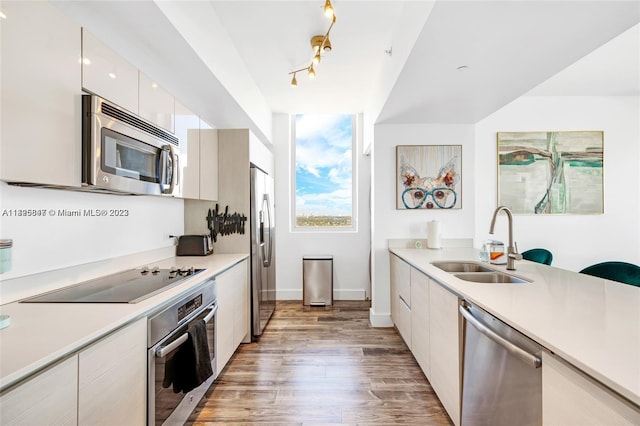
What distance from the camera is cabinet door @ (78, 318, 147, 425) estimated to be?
954 millimetres

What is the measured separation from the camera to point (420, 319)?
2162 mm

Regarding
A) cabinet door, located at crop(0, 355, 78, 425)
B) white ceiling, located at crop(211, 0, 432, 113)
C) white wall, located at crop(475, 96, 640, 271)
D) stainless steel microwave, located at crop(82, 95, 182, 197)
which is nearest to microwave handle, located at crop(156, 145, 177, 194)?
stainless steel microwave, located at crop(82, 95, 182, 197)

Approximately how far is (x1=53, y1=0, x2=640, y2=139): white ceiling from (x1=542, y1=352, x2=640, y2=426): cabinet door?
1482 millimetres

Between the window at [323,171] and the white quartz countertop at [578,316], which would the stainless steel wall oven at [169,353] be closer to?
the white quartz countertop at [578,316]

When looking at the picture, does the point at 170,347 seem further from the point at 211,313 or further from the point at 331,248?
the point at 331,248

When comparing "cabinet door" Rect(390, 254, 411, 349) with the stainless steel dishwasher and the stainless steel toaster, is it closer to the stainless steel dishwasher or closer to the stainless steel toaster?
the stainless steel dishwasher

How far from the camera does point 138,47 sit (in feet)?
5.43

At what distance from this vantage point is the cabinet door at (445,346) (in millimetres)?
1560

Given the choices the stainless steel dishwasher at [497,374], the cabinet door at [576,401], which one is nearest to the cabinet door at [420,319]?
the stainless steel dishwasher at [497,374]

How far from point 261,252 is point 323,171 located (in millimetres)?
1883

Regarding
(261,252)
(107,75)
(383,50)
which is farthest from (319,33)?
(261,252)

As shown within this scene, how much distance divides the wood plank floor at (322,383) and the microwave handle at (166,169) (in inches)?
57.6

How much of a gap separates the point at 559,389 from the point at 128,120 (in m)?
2.10

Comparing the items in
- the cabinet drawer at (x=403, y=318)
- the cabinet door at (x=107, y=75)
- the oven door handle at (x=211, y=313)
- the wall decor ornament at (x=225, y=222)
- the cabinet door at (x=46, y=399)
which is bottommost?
the cabinet drawer at (x=403, y=318)
